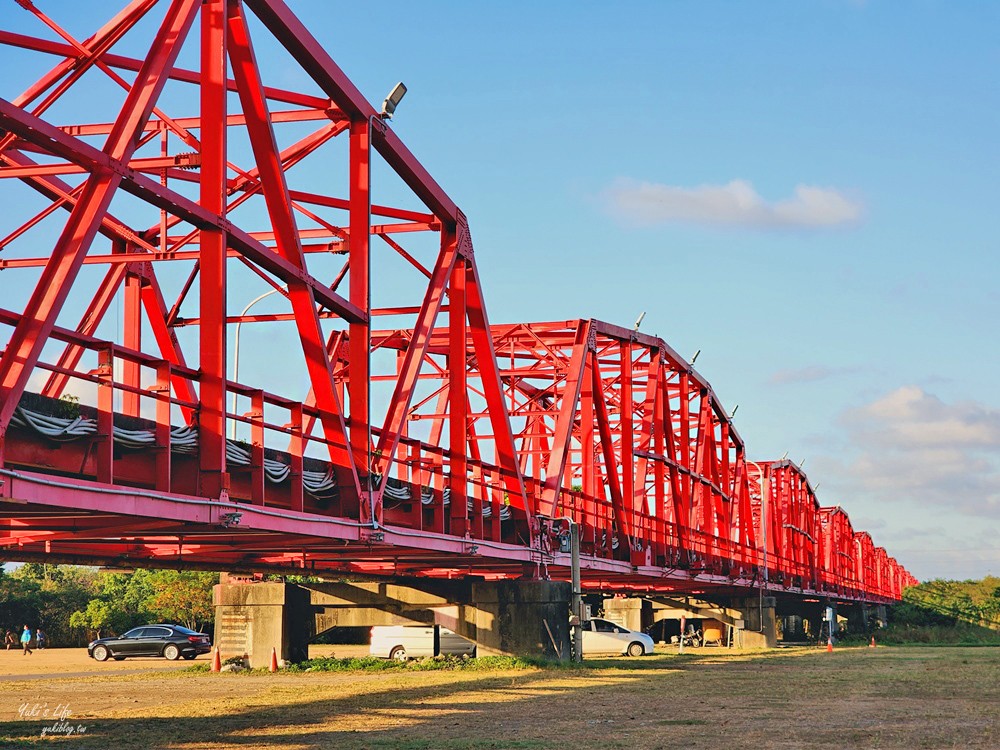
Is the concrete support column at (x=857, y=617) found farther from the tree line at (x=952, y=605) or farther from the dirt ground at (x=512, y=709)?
the dirt ground at (x=512, y=709)

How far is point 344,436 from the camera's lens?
2080 centimetres

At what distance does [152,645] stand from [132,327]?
27475mm

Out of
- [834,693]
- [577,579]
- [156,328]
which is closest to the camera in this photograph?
[156,328]

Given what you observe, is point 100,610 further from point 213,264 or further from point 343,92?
point 213,264

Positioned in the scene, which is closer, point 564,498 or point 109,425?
point 109,425

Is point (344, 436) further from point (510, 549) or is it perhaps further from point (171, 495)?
point (510, 549)

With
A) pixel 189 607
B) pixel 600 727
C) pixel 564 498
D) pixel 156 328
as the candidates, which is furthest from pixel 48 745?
pixel 189 607

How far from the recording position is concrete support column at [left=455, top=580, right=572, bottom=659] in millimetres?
34750

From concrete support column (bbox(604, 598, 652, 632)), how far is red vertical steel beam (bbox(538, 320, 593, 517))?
24.4 m

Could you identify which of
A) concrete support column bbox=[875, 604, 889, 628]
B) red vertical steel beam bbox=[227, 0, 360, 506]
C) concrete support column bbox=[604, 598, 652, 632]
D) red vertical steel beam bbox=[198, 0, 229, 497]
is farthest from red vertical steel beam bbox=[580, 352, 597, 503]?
concrete support column bbox=[875, 604, 889, 628]

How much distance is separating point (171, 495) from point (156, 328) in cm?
1008

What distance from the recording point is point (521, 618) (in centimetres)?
3494

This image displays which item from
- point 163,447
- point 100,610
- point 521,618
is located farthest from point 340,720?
point 100,610

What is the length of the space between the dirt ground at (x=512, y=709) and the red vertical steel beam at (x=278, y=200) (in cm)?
511
